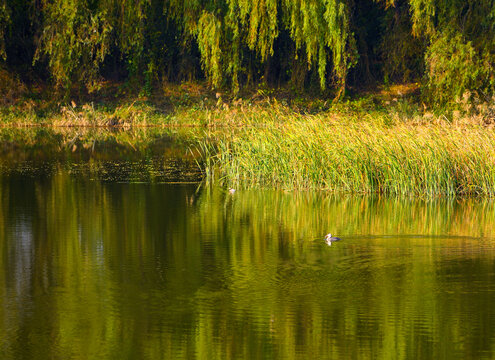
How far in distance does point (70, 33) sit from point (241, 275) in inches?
861

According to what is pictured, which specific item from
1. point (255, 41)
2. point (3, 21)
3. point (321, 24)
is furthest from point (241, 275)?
point (3, 21)

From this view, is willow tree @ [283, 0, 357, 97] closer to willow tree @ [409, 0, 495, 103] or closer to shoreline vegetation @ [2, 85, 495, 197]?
willow tree @ [409, 0, 495, 103]

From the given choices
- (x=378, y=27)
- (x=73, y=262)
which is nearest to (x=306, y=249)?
(x=73, y=262)

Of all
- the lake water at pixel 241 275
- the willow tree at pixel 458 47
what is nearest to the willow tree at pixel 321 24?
the willow tree at pixel 458 47

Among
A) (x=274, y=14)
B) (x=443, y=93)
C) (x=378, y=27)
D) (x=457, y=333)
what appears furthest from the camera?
(x=378, y=27)

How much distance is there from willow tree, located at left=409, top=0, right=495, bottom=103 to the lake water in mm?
11789

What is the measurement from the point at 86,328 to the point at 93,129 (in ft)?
78.2

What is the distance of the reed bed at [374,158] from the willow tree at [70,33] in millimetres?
14410

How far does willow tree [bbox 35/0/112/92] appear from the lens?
29562 millimetres

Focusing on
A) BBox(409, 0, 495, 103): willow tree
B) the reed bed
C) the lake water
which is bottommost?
the lake water

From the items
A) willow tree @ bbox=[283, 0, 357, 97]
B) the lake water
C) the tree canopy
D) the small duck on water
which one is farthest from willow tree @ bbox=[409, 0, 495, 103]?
the small duck on water

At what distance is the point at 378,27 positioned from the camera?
34.9 m

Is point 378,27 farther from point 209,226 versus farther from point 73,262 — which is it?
point 73,262

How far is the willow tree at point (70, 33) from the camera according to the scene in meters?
29.6
